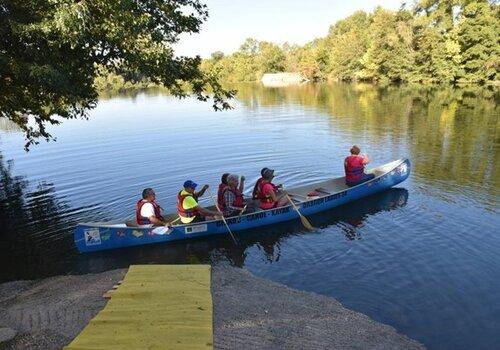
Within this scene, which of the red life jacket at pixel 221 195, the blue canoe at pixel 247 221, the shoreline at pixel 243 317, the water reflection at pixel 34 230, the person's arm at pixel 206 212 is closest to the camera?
the shoreline at pixel 243 317

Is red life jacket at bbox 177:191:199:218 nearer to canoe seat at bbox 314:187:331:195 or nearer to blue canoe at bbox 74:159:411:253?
blue canoe at bbox 74:159:411:253

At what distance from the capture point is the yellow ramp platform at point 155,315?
7.21 metres

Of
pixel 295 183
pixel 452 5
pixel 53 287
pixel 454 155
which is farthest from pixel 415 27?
pixel 53 287

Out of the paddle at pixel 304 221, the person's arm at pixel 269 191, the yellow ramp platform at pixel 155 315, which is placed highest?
the person's arm at pixel 269 191

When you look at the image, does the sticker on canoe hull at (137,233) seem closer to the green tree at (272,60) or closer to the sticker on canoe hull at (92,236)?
the sticker on canoe hull at (92,236)

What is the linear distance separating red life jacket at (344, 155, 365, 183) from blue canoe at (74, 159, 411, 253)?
0.40 metres

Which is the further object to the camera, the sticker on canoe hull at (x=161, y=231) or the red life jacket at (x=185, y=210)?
the red life jacket at (x=185, y=210)

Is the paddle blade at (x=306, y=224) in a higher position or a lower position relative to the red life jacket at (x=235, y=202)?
lower

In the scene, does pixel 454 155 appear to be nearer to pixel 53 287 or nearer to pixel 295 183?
pixel 295 183

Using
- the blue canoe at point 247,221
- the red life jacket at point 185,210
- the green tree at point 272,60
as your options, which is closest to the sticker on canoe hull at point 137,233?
the blue canoe at point 247,221

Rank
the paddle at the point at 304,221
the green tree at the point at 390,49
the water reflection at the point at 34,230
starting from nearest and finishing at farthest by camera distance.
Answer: the water reflection at the point at 34,230
the paddle at the point at 304,221
the green tree at the point at 390,49

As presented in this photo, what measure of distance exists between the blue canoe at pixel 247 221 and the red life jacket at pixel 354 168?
40 centimetres

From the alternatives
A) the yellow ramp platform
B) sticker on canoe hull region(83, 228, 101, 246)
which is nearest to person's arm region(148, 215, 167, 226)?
sticker on canoe hull region(83, 228, 101, 246)

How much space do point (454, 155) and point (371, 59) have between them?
65902 millimetres
